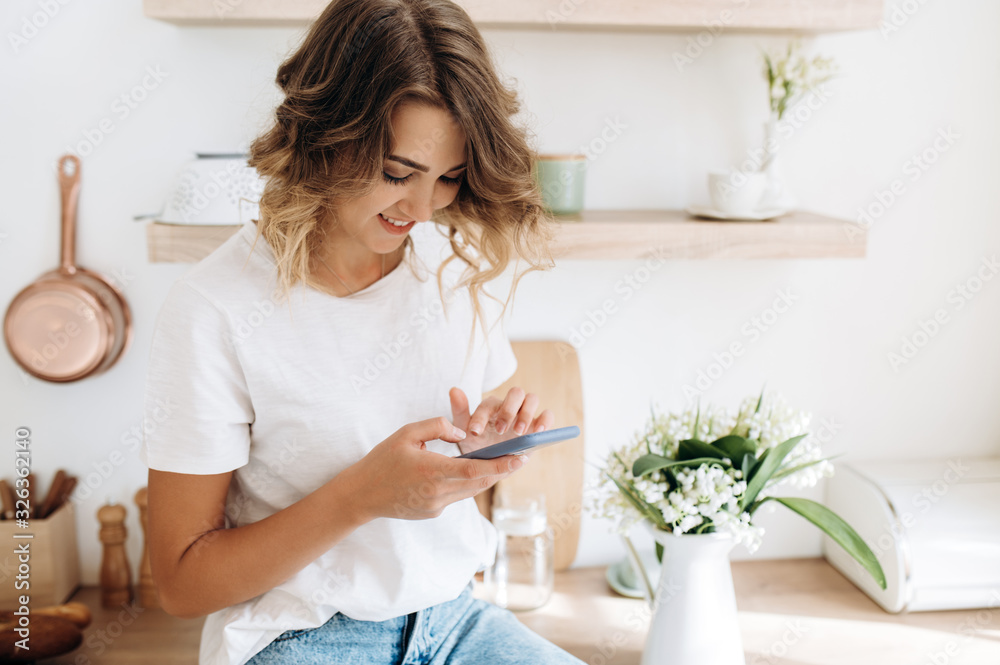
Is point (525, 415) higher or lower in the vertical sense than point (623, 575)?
higher

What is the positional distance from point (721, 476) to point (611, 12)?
634mm

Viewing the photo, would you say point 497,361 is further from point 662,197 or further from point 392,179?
point 662,197

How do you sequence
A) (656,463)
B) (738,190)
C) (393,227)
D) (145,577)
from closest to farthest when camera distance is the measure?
1. (393,227)
2. (656,463)
3. (738,190)
4. (145,577)

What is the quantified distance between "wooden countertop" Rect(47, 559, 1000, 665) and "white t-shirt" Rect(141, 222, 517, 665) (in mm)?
326

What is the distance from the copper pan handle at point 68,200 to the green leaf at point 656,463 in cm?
92

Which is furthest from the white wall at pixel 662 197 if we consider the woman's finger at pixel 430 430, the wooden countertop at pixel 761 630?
the woman's finger at pixel 430 430

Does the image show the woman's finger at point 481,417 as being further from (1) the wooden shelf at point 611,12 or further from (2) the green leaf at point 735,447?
(1) the wooden shelf at point 611,12

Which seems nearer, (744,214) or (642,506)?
(642,506)

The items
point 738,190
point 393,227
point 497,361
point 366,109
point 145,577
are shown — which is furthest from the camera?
point 145,577

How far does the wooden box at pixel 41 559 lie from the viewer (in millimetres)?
1193

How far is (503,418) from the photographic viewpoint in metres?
0.86

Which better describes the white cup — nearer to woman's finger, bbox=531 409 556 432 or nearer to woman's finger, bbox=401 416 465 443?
woman's finger, bbox=531 409 556 432

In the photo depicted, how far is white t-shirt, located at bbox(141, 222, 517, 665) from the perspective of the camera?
0.80 metres

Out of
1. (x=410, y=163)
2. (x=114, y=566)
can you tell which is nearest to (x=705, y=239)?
(x=410, y=163)
